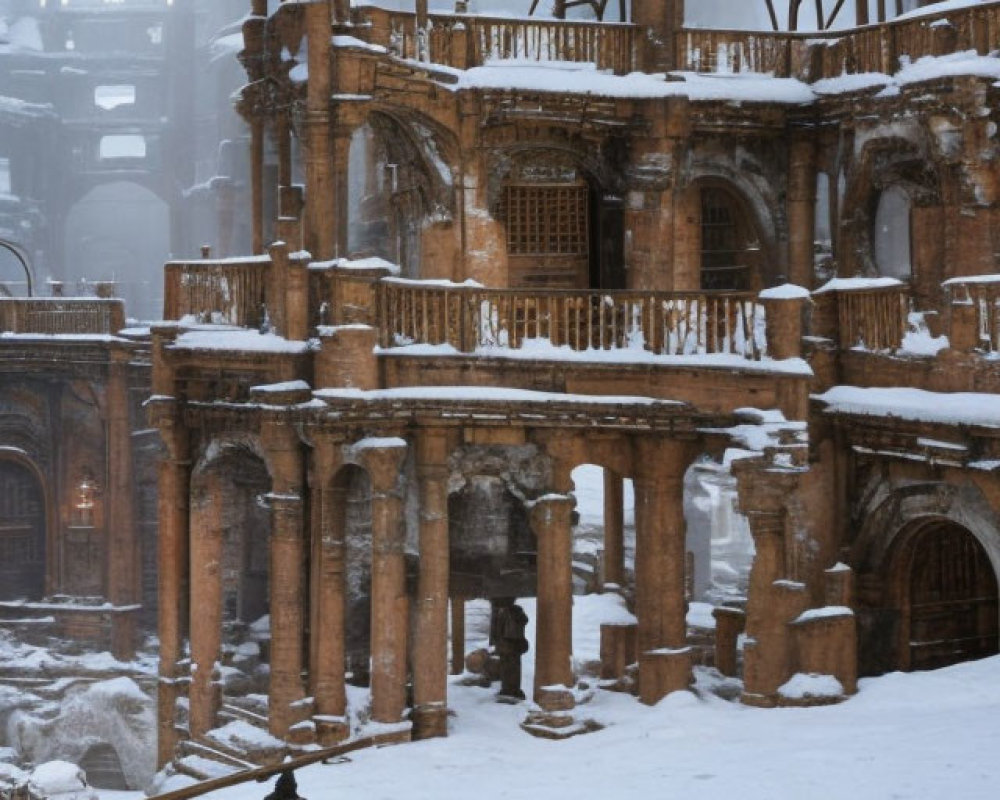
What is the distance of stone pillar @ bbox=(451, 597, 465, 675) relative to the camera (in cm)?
2605

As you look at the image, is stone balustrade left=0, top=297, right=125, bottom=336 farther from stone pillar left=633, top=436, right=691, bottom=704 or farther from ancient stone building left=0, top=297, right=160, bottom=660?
stone pillar left=633, top=436, right=691, bottom=704

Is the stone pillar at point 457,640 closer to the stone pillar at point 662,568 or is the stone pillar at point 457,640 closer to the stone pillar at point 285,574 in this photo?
the stone pillar at point 285,574

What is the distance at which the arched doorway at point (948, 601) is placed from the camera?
69.5 feet

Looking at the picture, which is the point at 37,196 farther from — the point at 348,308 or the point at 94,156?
the point at 348,308

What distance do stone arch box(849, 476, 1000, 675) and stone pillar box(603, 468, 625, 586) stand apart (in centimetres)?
527

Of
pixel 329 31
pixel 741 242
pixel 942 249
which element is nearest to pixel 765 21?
pixel 741 242

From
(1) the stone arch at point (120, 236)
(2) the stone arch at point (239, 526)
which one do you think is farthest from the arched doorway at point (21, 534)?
(1) the stone arch at point (120, 236)

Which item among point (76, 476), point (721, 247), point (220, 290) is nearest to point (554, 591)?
point (220, 290)

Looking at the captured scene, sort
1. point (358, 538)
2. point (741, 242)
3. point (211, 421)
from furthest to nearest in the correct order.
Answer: point (741, 242)
point (358, 538)
point (211, 421)

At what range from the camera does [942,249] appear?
23.0 metres

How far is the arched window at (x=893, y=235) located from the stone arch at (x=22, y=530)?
20.2m

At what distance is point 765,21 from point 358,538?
24573 mm

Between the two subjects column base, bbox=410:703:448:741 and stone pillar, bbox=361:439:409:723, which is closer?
stone pillar, bbox=361:439:409:723

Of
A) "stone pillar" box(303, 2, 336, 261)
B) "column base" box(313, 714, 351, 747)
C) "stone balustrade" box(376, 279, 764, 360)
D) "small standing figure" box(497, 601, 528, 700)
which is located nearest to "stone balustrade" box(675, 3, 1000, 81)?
"stone balustrade" box(376, 279, 764, 360)
